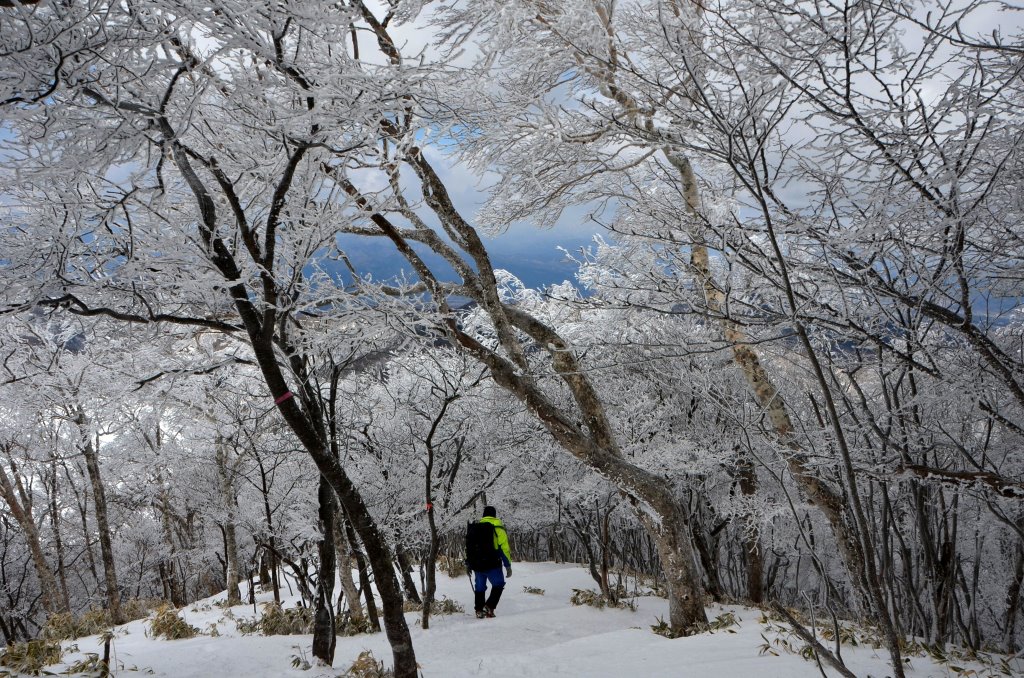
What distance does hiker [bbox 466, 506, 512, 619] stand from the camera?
8992 mm

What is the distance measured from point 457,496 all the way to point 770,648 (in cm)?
846

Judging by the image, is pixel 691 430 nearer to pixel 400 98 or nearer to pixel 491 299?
pixel 491 299

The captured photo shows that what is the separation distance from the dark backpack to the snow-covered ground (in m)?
0.83

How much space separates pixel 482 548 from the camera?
9016 millimetres

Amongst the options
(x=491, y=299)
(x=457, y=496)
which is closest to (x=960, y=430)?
(x=491, y=299)

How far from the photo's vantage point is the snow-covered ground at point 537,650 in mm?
4625

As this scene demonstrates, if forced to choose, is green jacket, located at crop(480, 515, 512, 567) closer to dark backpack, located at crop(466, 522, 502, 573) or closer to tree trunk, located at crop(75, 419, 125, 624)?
dark backpack, located at crop(466, 522, 502, 573)

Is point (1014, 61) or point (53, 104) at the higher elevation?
point (53, 104)

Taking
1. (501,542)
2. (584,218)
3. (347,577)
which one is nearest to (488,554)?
(501,542)

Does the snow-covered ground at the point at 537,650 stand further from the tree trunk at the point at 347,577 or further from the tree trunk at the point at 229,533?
the tree trunk at the point at 229,533

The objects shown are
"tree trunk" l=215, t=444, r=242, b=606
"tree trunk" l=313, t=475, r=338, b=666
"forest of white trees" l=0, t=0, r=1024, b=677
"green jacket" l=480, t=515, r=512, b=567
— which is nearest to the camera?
"forest of white trees" l=0, t=0, r=1024, b=677

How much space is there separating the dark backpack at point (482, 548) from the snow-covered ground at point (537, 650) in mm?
832

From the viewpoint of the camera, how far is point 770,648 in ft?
16.2

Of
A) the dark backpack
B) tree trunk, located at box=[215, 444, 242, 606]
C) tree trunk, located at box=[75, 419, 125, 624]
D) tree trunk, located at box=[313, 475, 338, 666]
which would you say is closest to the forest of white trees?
tree trunk, located at box=[313, 475, 338, 666]
